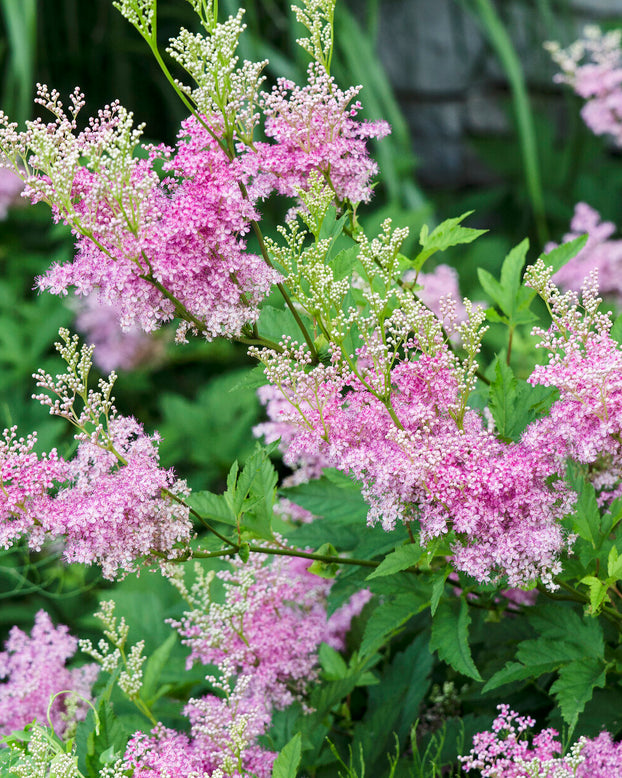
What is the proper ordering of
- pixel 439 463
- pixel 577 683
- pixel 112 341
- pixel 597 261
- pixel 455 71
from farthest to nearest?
pixel 455 71 → pixel 112 341 → pixel 597 261 → pixel 577 683 → pixel 439 463

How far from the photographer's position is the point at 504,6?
Result: 404cm

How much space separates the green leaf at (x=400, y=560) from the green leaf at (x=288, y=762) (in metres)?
0.19

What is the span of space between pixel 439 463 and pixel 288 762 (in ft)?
1.11

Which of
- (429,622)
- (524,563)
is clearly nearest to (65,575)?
(429,622)

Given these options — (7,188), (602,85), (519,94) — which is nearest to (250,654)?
(602,85)

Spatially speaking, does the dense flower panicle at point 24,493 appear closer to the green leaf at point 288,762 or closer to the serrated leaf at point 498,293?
the green leaf at point 288,762

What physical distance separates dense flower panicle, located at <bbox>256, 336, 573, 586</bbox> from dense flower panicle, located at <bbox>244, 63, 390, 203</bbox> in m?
0.21

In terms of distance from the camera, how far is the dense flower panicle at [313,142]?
100 centimetres

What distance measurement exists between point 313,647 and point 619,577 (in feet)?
1.43

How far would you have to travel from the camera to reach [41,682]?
4.21ft

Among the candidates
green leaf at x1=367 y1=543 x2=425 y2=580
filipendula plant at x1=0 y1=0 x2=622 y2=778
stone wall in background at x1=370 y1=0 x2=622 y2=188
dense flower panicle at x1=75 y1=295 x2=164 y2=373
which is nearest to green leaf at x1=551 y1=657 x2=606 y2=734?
filipendula plant at x1=0 y1=0 x2=622 y2=778

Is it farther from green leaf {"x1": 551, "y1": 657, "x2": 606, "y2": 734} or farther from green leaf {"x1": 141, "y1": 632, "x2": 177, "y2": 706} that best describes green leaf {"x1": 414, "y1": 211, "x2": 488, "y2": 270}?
green leaf {"x1": 141, "y1": 632, "x2": 177, "y2": 706}

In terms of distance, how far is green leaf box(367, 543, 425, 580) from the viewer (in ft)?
3.06

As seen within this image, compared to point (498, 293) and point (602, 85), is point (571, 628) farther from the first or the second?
point (602, 85)
